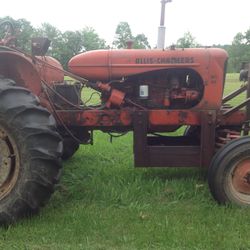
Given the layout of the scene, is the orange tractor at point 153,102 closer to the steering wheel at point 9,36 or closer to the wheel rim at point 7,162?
the steering wheel at point 9,36

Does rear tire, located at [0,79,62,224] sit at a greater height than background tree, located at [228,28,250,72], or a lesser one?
greater

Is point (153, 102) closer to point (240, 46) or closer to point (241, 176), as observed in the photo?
point (241, 176)

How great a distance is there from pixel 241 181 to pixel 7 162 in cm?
220

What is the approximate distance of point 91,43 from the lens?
2202 inches

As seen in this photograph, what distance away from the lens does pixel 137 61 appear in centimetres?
496

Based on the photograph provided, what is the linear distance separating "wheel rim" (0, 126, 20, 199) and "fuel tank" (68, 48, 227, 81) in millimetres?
1228

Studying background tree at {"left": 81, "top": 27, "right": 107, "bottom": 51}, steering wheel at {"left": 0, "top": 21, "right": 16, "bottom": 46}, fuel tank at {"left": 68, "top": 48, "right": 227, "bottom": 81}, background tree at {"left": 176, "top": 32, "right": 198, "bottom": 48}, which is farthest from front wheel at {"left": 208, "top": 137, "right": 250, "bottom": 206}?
background tree at {"left": 81, "top": 27, "right": 107, "bottom": 51}

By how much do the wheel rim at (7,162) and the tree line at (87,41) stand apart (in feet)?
5.67

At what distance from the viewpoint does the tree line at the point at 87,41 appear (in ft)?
70.6

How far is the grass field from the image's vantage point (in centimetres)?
376

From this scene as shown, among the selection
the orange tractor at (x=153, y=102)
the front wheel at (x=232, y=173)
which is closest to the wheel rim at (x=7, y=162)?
the orange tractor at (x=153, y=102)

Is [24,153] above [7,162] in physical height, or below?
above

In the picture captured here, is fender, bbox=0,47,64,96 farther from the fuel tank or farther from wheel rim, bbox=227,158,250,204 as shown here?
wheel rim, bbox=227,158,250,204

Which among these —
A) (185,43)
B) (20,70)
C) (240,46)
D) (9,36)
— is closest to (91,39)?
(240,46)
